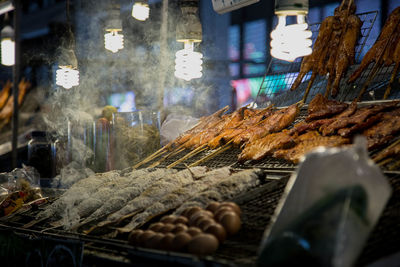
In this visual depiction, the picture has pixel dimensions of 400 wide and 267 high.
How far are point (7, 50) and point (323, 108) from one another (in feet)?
25.2

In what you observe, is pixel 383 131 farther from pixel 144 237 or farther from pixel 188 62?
pixel 188 62

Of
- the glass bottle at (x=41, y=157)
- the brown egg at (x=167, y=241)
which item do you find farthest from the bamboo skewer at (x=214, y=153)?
the glass bottle at (x=41, y=157)

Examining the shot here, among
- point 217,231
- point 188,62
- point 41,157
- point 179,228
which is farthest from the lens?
point 41,157

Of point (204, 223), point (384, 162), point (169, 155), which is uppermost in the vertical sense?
point (384, 162)

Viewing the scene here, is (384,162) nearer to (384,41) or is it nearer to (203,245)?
(203,245)

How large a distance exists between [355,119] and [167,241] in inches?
76.8

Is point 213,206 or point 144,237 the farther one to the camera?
point 213,206

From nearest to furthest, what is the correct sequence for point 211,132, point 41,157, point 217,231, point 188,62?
point 217,231 < point 211,132 < point 188,62 < point 41,157

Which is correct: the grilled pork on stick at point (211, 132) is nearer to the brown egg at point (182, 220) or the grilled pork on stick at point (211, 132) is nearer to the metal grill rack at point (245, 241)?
the metal grill rack at point (245, 241)

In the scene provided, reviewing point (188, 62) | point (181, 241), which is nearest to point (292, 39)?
Answer: point (181, 241)

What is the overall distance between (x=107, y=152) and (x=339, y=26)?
2810 millimetres

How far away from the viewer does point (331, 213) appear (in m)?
1.68

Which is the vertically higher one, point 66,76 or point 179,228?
point 66,76

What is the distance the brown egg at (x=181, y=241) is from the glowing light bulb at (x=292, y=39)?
64.4 inches
